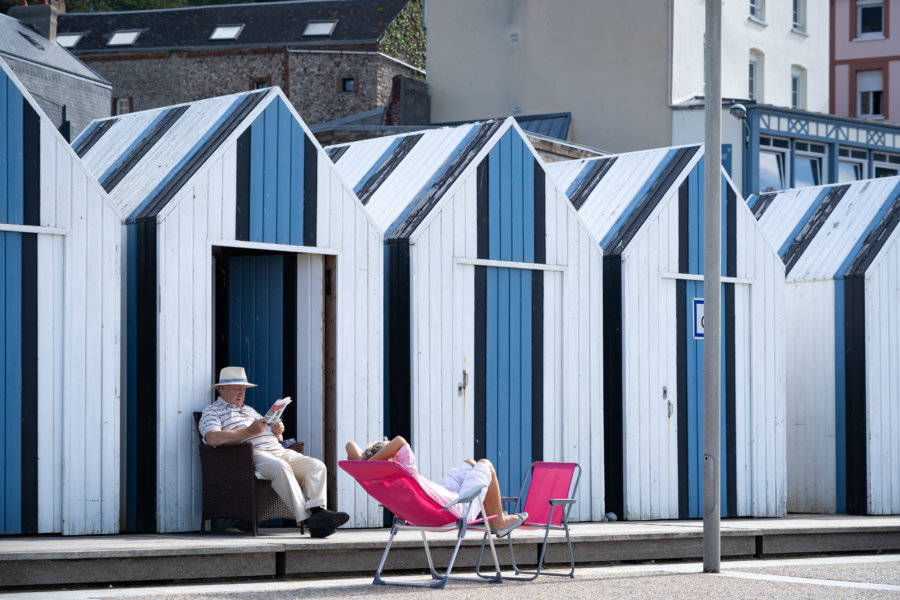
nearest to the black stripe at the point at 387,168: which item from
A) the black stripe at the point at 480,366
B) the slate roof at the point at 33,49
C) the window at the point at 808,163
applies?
the black stripe at the point at 480,366

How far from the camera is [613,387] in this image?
39.8 feet

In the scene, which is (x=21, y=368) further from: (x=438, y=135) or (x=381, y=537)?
(x=438, y=135)

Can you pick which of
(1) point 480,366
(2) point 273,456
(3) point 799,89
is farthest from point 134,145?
(3) point 799,89

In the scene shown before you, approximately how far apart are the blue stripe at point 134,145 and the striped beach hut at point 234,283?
0.06ft

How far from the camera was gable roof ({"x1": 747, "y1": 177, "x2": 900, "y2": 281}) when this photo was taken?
1405 cm

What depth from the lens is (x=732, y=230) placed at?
42.5 feet

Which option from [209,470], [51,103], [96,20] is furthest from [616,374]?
A: [96,20]

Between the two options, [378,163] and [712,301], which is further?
[378,163]

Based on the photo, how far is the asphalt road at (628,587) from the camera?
7223 millimetres

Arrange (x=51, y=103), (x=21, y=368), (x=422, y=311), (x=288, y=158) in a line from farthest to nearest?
(x=51, y=103), (x=422, y=311), (x=288, y=158), (x=21, y=368)

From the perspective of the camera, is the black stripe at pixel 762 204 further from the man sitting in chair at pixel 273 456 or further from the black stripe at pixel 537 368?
the man sitting in chair at pixel 273 456

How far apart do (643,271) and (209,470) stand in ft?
15.6

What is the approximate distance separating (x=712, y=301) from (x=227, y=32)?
33.7 m

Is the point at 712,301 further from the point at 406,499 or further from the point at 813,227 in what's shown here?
the point at 813,227
